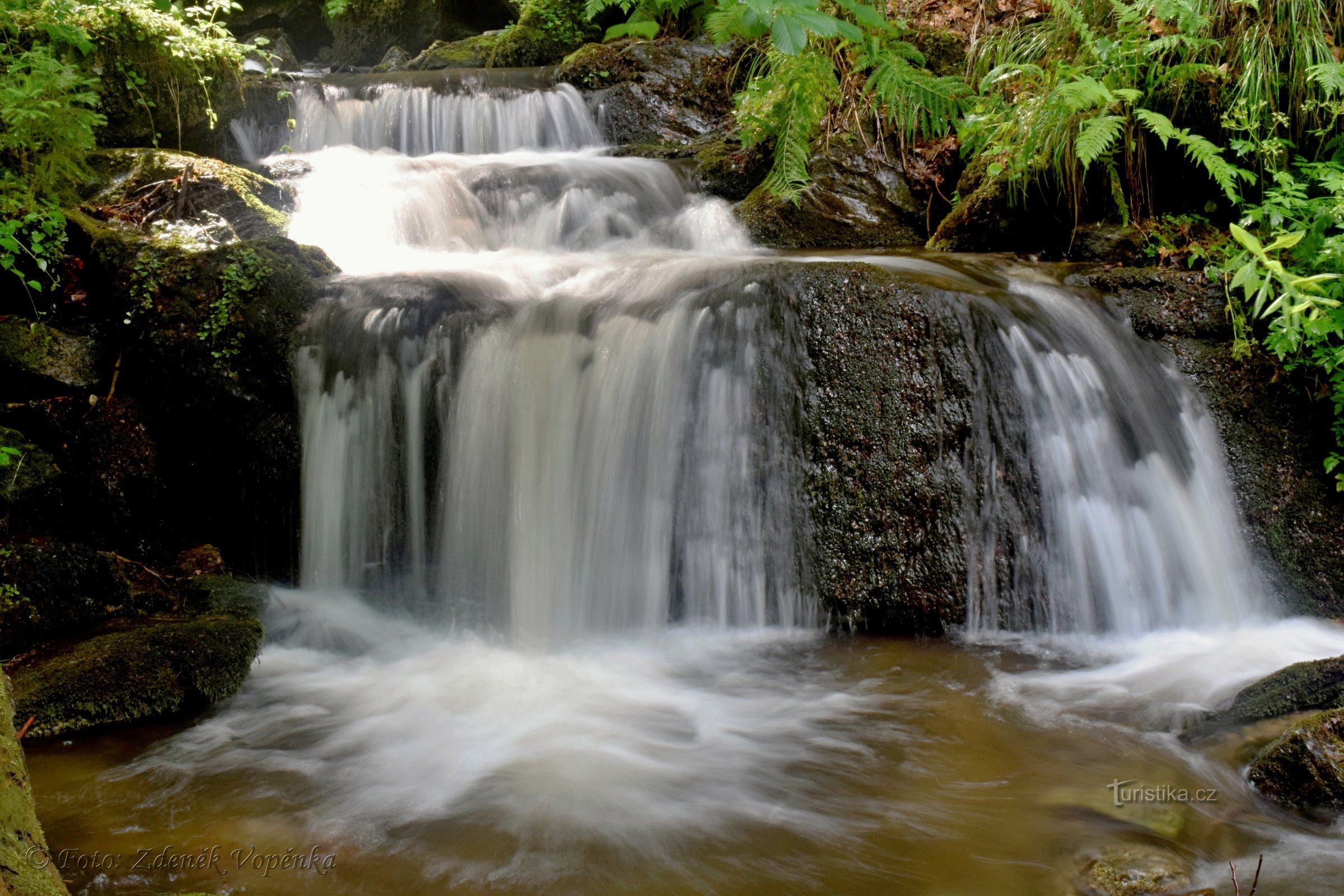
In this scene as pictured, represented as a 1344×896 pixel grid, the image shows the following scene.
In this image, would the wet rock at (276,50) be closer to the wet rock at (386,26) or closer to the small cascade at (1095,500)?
the wet rock at (386,26)

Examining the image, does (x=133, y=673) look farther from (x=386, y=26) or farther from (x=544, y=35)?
(x=386, y=26)

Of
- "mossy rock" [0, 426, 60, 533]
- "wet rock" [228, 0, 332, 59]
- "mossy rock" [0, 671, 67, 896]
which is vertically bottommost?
"mossy rock" [0, 671, 67, 896]

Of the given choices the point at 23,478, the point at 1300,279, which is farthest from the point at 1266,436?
the point at 23,478

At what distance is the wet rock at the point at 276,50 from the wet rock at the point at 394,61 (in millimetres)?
1255

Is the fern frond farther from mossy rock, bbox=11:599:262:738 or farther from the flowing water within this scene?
mossy rock, bbox=11:599:262:738

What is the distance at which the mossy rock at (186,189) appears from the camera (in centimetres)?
559

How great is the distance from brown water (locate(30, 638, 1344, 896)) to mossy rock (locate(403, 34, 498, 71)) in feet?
35.1

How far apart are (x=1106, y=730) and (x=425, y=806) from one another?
257cm

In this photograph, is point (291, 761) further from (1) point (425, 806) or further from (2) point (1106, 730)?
(2) point (1106, 730)

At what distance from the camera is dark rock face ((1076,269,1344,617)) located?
434cm

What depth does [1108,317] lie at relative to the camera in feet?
15.9

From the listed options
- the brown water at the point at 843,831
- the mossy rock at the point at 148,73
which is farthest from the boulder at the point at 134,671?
the mossy rock at the point at 148,73

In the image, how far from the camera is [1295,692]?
9.87ft

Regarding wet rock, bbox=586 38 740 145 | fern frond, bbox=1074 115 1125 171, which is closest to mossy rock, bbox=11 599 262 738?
fern frond, bbox=1074 115 1125 171
